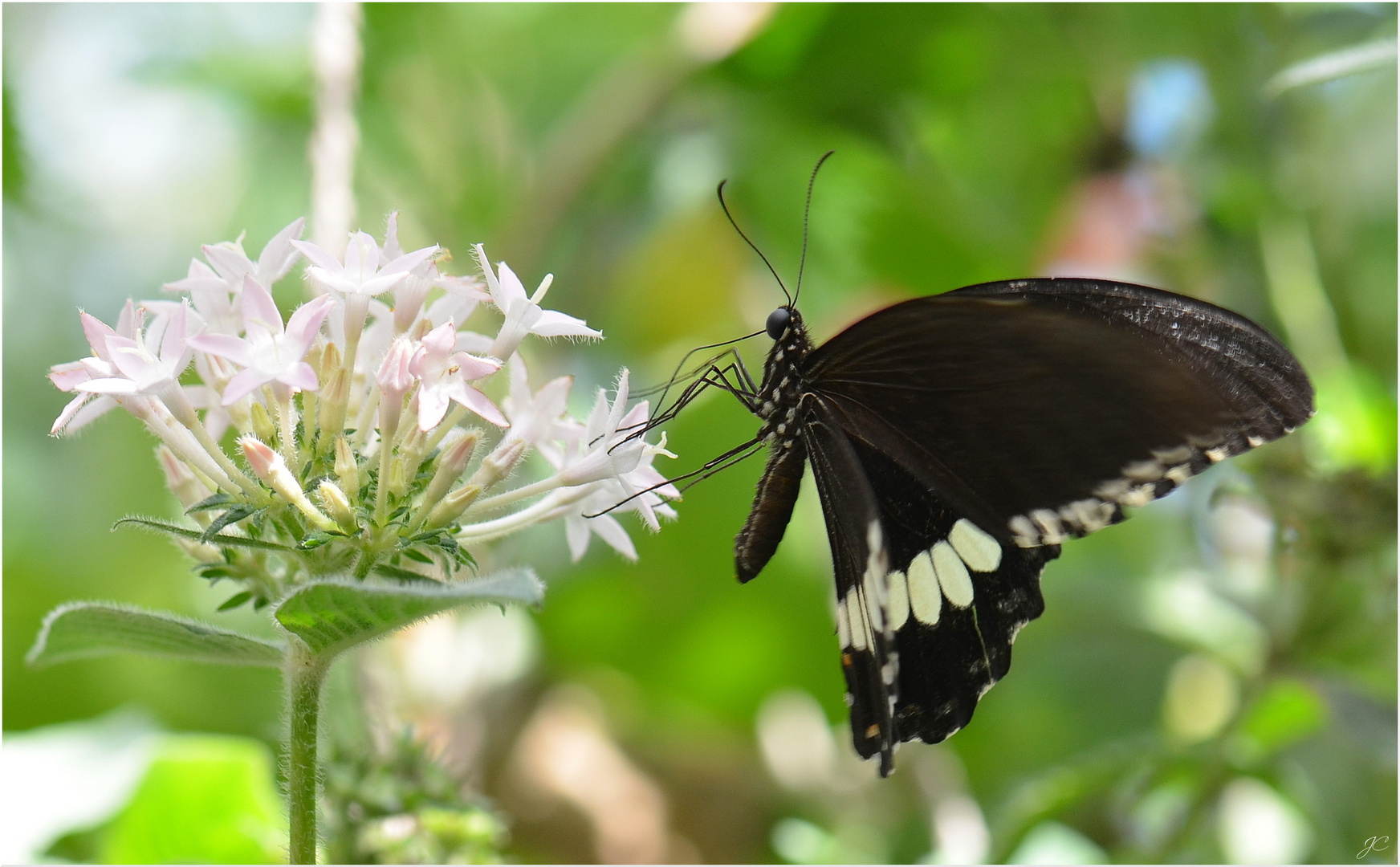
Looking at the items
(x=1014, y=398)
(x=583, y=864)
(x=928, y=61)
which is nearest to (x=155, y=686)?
(x=583, y=864)

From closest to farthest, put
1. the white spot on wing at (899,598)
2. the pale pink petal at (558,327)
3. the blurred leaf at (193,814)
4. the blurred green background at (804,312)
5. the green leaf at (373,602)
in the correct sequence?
the green leaf at (373,602)
the pale pink petal at (558,327)
the blurred leaf at (193,814)
the white spot on wing at (899,598)
the blurred green background at (804,312)

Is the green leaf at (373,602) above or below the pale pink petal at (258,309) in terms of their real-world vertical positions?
below

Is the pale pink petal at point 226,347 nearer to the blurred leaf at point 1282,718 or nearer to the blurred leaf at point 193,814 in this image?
the blurred leaf at point 193,814

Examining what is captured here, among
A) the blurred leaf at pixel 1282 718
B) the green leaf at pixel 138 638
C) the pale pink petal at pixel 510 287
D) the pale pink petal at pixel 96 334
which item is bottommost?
the blurred leaf at pixel 1282 718

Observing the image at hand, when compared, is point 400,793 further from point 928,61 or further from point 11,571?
point 928,61

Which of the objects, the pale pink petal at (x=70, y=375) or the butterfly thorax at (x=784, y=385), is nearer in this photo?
the pale pink petal at (x=70, y=375)

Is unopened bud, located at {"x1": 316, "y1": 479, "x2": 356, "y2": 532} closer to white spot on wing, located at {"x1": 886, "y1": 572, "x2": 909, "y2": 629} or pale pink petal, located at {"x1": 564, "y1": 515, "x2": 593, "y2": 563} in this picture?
pale pink petal, located at {"x1": 564, "y1": 515, "x2": 593, "y2": 563}

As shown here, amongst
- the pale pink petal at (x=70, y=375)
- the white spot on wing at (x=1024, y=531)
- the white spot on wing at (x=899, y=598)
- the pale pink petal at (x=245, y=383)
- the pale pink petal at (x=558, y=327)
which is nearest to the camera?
the pale pink petal at (x=245, y=383)

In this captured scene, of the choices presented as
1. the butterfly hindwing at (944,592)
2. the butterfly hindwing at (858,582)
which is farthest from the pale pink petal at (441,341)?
the butterfly hindwing at (944,592)

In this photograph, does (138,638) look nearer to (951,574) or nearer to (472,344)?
(472,344)
